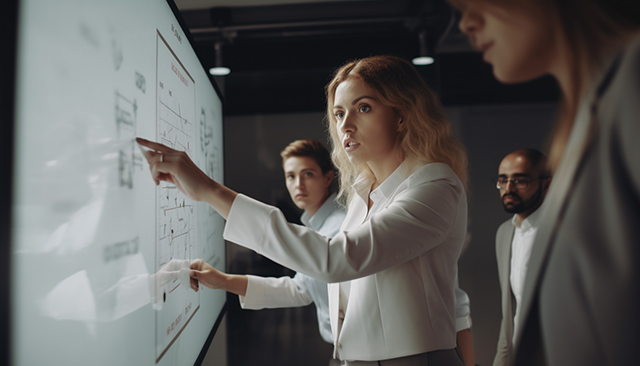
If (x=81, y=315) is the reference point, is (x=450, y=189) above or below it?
above

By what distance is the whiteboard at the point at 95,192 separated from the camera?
376 millimetres

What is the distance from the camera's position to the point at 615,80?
Result: 347mm

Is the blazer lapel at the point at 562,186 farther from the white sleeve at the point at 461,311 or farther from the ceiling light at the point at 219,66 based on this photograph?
the ceiling light at the point at 219,66

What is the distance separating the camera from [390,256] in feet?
2.52

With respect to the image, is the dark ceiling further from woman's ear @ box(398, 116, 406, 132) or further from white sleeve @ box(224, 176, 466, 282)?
white sleeve @ box(224, 176, 466, 282)

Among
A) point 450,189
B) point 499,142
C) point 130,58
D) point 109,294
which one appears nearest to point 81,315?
point 109,294

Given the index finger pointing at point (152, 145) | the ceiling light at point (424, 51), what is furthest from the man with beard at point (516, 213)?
the index finger pointing at point (152, 145)

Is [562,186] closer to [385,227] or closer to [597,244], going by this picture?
[597,244]

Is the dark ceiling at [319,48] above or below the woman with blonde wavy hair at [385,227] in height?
above

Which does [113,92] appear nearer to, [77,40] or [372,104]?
[77,40]

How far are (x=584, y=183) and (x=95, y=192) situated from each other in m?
0.63

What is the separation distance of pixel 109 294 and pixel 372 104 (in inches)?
31.0

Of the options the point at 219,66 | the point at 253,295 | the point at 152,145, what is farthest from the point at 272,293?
the point at 219,66

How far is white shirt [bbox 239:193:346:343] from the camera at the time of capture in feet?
4.43
